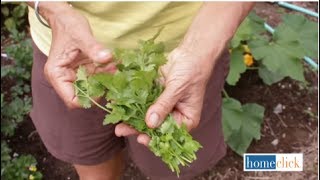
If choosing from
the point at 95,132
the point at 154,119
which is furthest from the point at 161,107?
the point at 95,132

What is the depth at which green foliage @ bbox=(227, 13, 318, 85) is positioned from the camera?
2.14 meters

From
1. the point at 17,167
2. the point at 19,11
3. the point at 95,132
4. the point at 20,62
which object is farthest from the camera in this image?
the point at 19,11

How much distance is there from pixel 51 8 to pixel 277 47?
1142 millimetres

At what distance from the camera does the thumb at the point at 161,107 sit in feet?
3.61

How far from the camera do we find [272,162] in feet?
6.58

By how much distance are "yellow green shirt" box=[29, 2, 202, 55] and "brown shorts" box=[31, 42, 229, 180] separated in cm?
18

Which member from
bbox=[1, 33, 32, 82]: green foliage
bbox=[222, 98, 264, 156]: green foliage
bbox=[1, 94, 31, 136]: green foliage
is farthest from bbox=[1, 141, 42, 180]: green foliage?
bbox=[222, 98, 264, 156]: green foliage

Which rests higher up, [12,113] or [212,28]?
[212,28]

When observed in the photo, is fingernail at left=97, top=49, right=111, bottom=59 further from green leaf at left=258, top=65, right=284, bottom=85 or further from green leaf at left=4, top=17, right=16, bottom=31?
green leaf at left=4, top=17, right=16, bottom=31

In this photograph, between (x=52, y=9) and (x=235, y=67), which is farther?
(x=235, y=67)

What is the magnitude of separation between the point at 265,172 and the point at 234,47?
476 millimetres

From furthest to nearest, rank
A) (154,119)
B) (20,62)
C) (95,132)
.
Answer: (20,62) → (95,132) → (154,119)

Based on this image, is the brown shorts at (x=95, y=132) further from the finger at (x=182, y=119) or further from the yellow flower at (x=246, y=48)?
the yellow flower at (x=246, y=48)

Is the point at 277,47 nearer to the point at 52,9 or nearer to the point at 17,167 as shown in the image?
the point at 17,167
